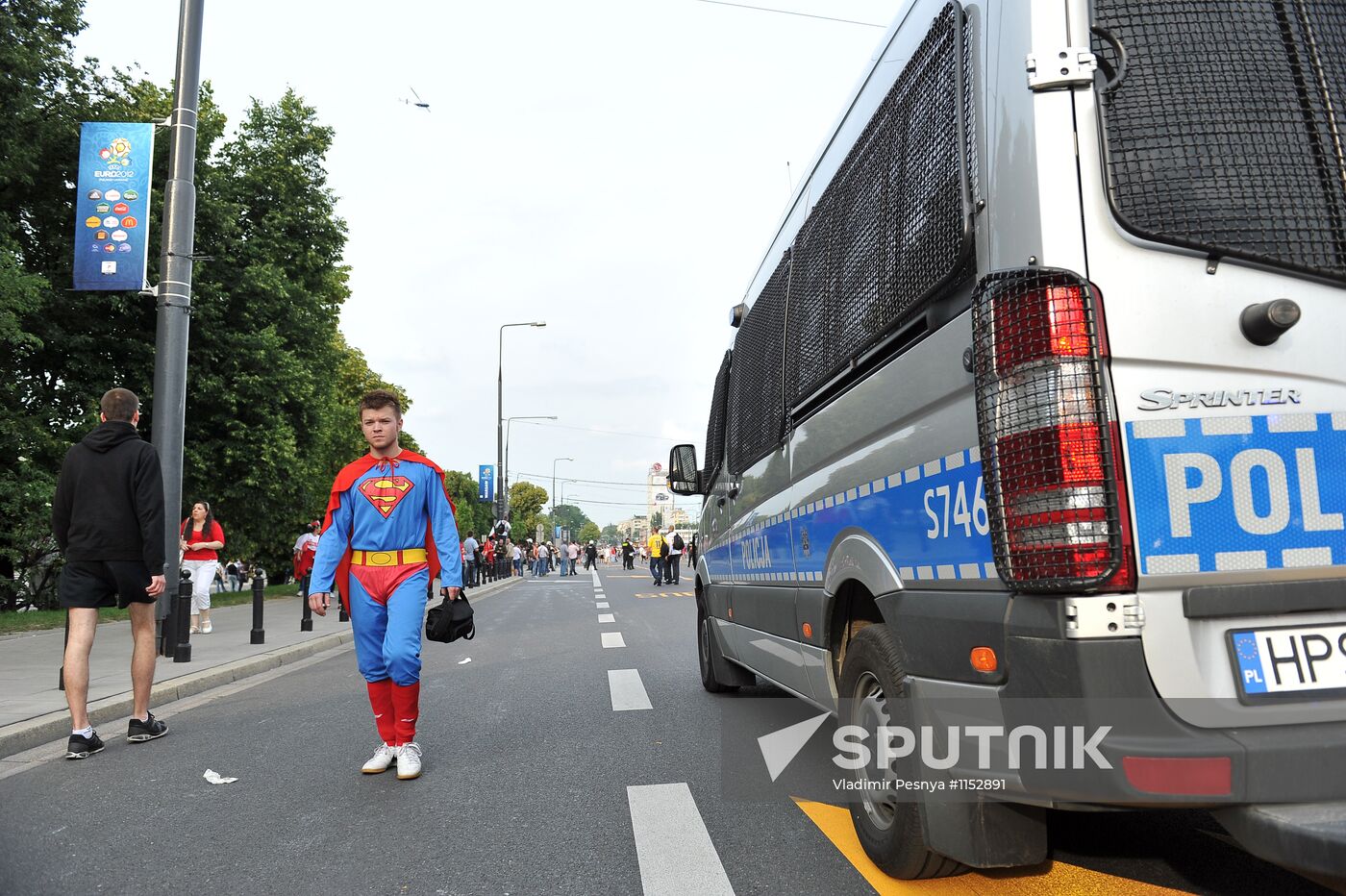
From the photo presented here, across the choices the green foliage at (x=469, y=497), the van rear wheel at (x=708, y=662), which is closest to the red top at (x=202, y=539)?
the van rear wheel at (x=708, y=662)

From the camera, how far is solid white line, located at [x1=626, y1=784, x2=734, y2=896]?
307 centimetres

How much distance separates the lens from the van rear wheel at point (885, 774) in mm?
2807

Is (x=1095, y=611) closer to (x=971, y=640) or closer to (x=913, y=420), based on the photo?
(x=971, y=640)

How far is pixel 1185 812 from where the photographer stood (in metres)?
3.68

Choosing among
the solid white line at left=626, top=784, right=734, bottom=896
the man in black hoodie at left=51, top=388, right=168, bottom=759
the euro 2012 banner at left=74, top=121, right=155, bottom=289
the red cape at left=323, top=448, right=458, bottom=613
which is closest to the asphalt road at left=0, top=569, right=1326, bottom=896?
the solid white line at left=626, top=784, right=734, bottom=896

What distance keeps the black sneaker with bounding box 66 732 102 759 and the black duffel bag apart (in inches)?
86.8

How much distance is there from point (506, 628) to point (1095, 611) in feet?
39.9

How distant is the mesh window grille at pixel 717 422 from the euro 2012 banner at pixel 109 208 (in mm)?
5982

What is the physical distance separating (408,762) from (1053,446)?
3607mm

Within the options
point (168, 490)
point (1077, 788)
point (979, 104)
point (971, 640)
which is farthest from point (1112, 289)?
point (168, 490)

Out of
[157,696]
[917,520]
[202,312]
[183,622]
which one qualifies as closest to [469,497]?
[202,312]

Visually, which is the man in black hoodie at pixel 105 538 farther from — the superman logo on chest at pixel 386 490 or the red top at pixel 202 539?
the red top at pixel 202 539

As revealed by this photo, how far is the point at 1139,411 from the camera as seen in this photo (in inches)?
83.9

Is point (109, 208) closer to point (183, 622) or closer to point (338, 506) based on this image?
point (183, 622)
